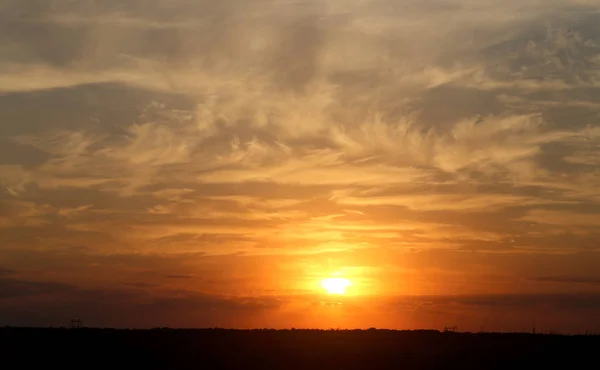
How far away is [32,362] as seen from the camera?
50531 mm

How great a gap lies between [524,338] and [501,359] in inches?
250

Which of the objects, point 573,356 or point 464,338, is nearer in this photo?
point 573,356

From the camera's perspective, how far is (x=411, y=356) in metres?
53.7

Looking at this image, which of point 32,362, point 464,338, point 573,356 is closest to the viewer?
point 32,362

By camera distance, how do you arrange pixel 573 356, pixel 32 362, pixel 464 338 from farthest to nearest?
pixel 464 338, pixel 573 356, pixel 32 362

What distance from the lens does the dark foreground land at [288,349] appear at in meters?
51.7

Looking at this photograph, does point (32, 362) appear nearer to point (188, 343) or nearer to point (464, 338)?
point (188, 343)

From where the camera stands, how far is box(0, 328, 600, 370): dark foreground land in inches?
2035

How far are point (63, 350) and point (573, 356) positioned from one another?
104 ft

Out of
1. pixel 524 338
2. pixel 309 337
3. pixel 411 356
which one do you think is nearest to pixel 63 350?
pixel 309 337

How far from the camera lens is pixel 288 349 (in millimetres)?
54906

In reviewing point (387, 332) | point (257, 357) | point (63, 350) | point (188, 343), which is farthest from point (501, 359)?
point (63, 350)

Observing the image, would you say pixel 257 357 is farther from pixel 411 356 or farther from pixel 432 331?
pixel 432 331

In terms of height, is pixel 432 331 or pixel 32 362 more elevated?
pixel 432 331
